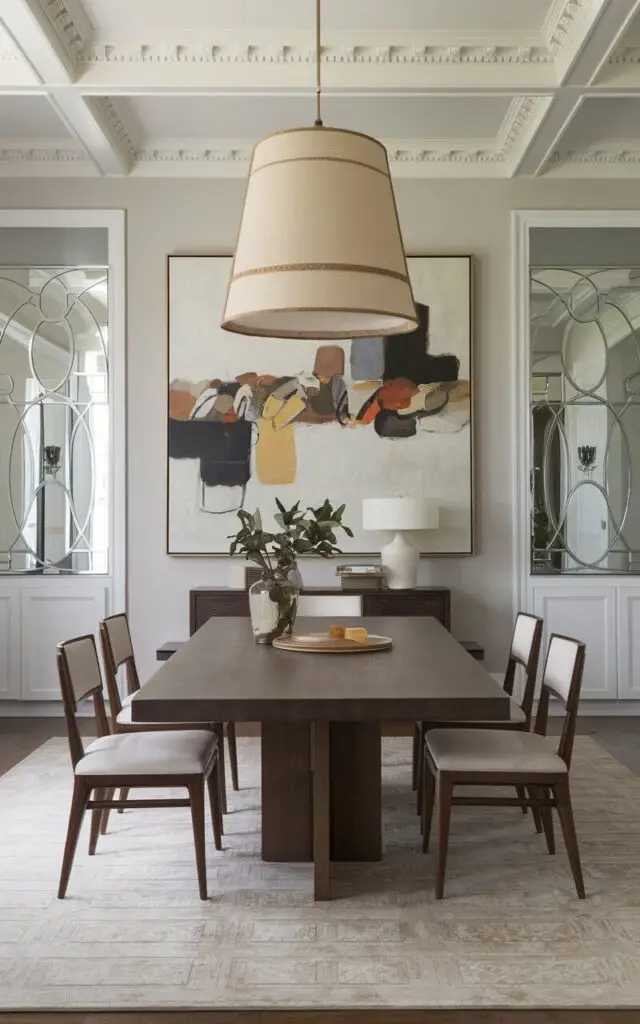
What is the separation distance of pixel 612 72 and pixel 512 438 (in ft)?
7.02

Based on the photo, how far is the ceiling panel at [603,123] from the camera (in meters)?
5.20

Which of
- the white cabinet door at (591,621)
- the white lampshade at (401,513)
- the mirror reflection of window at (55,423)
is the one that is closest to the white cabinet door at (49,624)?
the mirror reflection of window at (55,423)

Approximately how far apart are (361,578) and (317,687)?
2818 millimetres

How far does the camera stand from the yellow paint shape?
5.91 meters

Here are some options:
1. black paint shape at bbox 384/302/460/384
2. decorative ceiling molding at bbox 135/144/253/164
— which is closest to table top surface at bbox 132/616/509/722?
black paint shape at bbox 384/302/460/384

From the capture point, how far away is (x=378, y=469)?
19.5 ft

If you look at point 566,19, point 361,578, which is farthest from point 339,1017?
point 566,19

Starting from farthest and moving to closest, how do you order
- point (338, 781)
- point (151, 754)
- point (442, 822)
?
point (338, 781)
point (151, 754)
point (442, 822)

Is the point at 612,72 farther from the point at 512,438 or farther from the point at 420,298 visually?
the point at 512,438

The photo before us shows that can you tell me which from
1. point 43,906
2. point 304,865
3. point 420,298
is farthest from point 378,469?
point 43,906

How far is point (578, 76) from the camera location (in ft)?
15.1

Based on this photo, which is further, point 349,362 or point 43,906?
point 349,362

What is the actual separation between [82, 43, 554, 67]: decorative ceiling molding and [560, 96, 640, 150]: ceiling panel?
67 centimetres

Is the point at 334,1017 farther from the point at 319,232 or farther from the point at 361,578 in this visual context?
the point at 361,578
